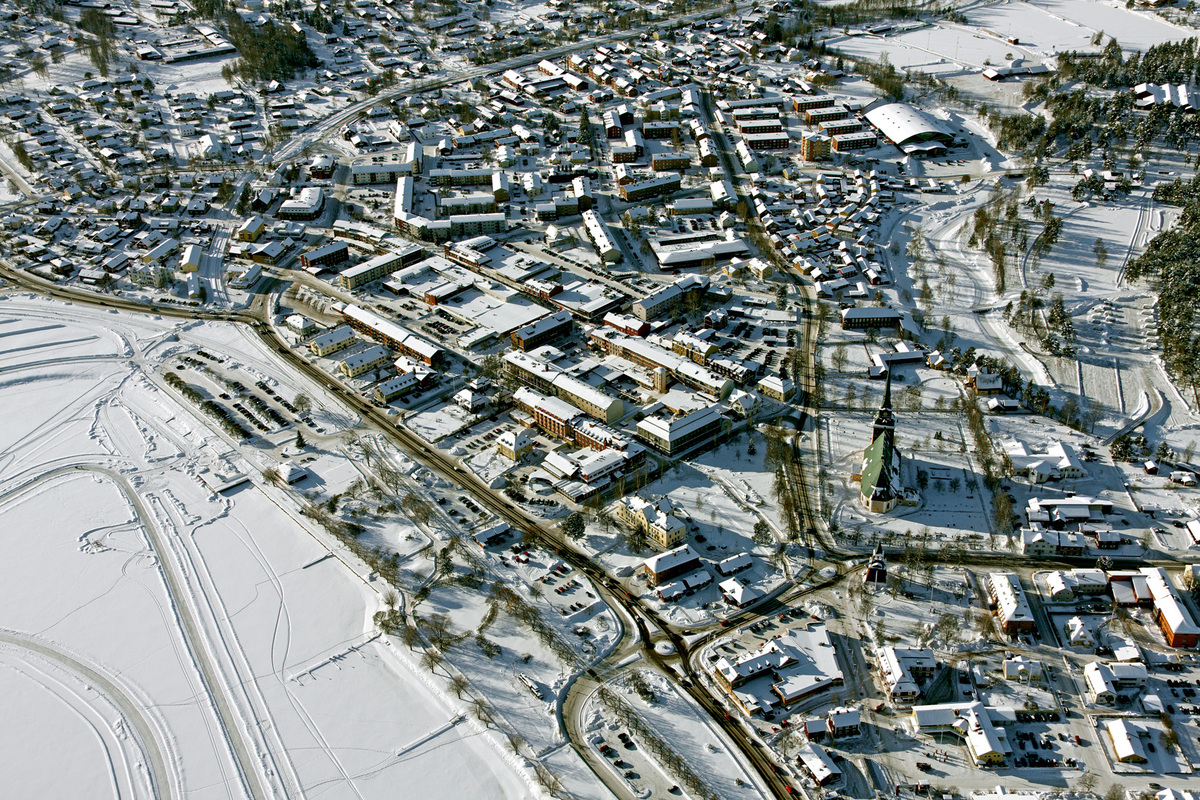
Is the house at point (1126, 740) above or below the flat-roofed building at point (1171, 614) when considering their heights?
below

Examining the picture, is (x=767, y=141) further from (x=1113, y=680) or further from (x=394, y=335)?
(x=1113, y=680)

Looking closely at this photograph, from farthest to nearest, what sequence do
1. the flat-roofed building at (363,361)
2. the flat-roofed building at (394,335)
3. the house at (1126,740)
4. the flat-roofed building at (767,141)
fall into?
1. the flat-roofed building at (767,141)
2. the flat-roofed building at (394,335)
3. the flat-roofed building at (363,361)
4. the house at (1126,740)

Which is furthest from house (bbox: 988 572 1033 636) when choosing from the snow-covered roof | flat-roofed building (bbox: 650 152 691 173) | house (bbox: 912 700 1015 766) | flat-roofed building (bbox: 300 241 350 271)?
the snow-covered roof

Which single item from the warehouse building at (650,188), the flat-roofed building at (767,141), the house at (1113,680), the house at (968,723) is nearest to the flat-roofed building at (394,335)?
the warehouse building at (650,188)

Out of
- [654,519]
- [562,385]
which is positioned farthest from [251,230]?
[654,519]

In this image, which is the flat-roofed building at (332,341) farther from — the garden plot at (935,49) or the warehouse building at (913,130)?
the garden plot at (935,49)

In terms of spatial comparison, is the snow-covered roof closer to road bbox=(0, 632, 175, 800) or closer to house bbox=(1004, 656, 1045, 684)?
house bbox=(1004, 656, 1045, 684)

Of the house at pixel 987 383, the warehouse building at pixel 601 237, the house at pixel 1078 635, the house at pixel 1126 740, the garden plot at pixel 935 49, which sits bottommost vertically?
the house at pixel 1126 740
